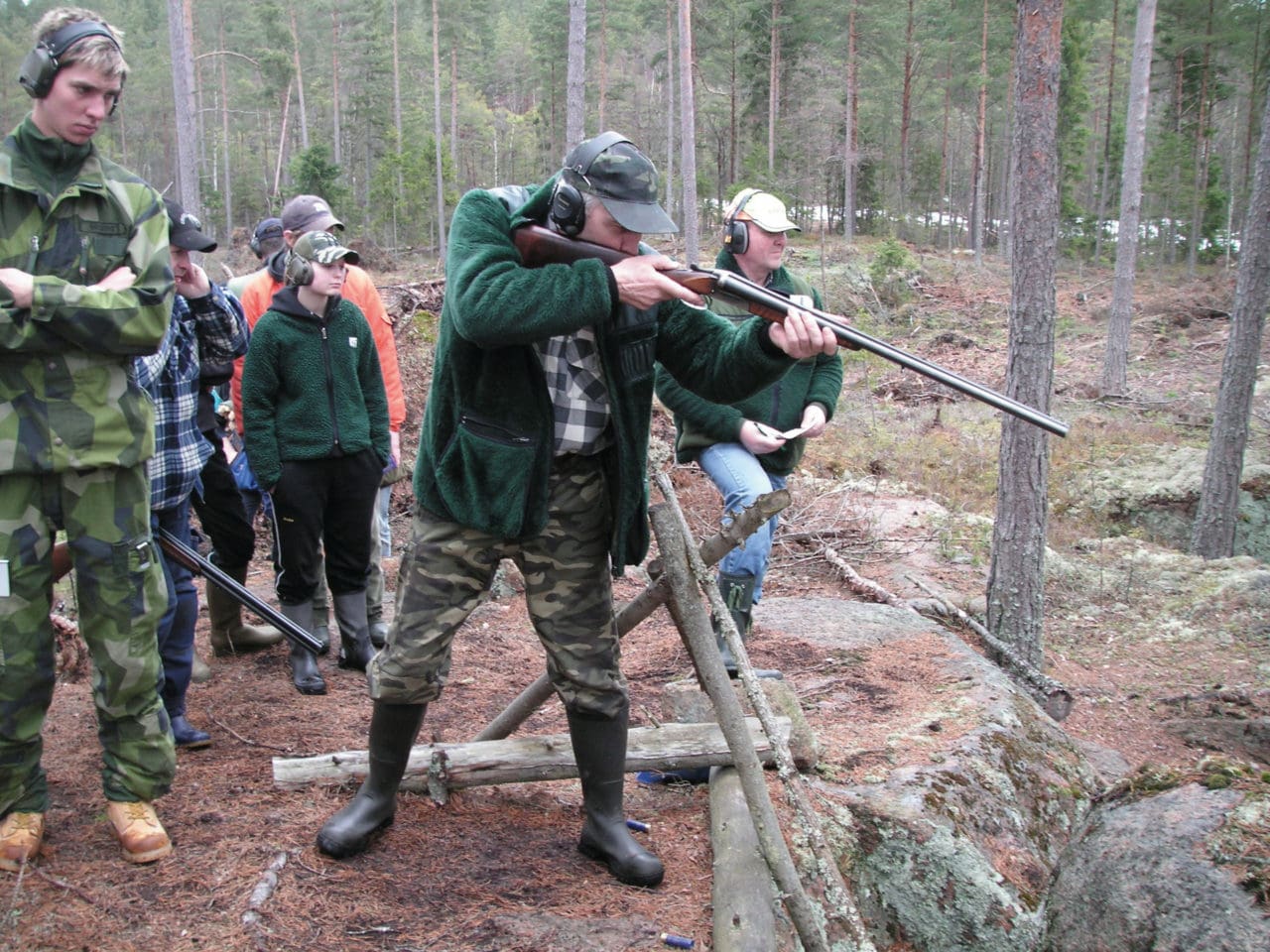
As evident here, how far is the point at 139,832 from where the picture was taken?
3.14 m

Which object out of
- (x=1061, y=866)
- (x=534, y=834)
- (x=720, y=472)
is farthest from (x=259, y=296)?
(x=1061, y=866)

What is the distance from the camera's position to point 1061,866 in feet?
9.93

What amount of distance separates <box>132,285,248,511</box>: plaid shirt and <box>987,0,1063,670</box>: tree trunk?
176 inches

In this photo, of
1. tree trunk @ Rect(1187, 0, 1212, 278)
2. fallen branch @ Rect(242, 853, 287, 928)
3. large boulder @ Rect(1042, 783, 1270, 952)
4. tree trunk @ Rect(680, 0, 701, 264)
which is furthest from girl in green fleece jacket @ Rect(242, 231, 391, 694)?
tree trunk @ Rect(1187, 0, 1212, 278)

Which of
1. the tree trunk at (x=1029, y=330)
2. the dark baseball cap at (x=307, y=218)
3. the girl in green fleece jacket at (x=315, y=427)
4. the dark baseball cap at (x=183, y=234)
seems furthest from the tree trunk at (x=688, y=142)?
the dark baseball cap at (x=183, y=234)

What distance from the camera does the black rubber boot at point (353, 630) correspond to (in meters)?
5.01

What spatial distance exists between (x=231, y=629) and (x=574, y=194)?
3601 mm

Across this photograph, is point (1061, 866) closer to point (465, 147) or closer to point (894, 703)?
point (894, 703)

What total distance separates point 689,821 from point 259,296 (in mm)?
3610

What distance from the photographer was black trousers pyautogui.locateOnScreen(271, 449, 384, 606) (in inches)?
184

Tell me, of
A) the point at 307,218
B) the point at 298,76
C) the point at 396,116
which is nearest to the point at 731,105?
the point at 396,116

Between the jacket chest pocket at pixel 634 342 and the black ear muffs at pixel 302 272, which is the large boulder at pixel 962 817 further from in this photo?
the black ear muffs at pixel 302 272

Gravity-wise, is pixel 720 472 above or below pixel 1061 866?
above

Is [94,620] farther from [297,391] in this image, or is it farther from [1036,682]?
[1036,682]
